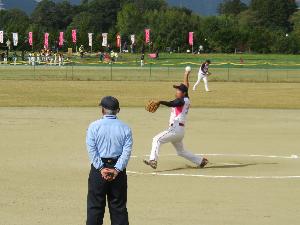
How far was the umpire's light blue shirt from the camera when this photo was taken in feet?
27.7

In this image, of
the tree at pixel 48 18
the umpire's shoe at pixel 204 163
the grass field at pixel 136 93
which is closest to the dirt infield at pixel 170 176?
the umpire's shoe at pixel 204 163

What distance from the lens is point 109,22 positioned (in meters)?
185

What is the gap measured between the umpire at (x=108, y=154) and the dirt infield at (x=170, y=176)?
2043 millimetres

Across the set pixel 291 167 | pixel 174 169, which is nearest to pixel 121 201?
pixel 174 169

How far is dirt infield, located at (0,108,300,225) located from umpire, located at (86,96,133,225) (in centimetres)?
204

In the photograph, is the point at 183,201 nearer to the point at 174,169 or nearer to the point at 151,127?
the point at 174,169

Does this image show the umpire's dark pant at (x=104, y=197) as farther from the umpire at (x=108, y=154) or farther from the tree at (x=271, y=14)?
the tree at (x=271, y=14)

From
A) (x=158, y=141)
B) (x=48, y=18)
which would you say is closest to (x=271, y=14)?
(x=48, y=18)

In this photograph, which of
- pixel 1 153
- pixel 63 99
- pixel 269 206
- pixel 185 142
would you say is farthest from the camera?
pixel 63 99

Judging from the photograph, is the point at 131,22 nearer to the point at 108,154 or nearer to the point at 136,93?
the point at 136,93

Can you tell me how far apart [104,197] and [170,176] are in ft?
19.8

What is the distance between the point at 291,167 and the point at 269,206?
4.32 metres

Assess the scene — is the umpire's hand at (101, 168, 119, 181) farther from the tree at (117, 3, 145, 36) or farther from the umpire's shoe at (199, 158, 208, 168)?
the tree at (117, 3, 145, 36)

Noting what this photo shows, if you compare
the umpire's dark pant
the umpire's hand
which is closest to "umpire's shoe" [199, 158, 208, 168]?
the umpire's dark pant
